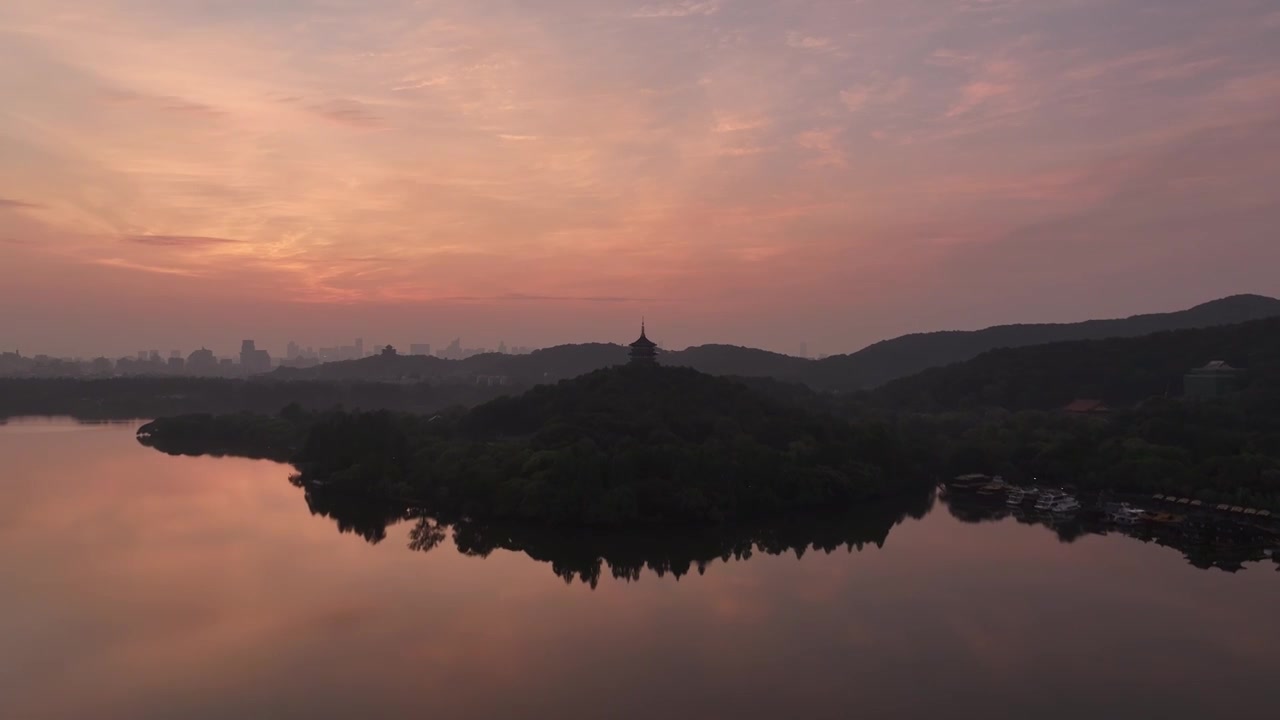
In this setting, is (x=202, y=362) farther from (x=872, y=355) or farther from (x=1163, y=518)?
(x=1163, y=518)

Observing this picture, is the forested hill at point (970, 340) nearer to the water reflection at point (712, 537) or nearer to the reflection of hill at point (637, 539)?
the water reflection at point (712, 537)

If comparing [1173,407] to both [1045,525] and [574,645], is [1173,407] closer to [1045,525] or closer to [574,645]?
[1045,525]

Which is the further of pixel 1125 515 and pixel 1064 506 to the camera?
pixel 1064 506

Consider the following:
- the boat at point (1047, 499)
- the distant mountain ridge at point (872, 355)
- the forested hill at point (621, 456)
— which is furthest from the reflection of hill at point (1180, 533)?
the distant mountain ridge at point (872, 355)

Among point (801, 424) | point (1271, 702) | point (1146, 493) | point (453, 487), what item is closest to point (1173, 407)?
point (1146, 493)

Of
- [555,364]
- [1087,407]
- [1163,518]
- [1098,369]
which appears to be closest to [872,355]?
[555,364]

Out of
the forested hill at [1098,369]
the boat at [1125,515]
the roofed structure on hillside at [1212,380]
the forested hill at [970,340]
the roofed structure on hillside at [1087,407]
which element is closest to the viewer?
the boat at [1125,515]

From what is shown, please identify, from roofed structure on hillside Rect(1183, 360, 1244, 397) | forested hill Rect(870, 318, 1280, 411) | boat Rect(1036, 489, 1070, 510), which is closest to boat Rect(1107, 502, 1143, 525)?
boat Rect(1036, 489, 1070, 510)
